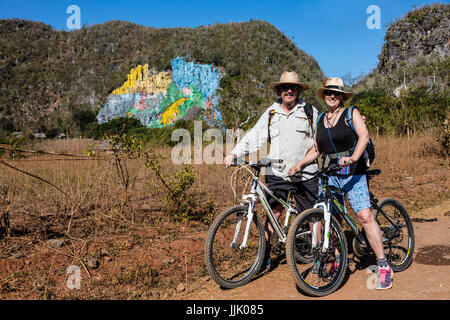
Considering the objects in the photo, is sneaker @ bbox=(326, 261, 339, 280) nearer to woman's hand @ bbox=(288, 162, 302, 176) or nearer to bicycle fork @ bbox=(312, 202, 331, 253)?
bicycle fork @ bbox=(312, 202, 331, 253)

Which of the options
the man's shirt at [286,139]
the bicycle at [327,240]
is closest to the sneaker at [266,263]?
the bicycle at [327,240]

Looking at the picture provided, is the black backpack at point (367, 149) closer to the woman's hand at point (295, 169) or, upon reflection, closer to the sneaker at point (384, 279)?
the woman's hand at point (295, 169)

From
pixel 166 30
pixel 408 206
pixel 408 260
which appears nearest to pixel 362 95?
pixel 408 206

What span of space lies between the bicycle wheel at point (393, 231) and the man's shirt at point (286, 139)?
0.87 m

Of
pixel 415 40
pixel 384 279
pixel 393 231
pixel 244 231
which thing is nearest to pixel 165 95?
pixel 415 40

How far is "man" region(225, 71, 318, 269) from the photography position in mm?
3889

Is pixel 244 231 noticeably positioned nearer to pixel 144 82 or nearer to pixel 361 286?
pixel 361 286

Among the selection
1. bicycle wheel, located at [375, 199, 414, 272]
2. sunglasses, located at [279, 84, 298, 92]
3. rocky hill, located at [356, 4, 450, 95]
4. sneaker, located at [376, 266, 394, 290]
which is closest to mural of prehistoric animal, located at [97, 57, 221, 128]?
rocky hill, located at [356, 4, 450, 95]

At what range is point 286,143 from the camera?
3.92 metres

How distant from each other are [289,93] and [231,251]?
1976 mm

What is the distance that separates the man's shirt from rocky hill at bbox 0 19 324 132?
1737 inches

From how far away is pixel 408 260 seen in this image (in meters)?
3.99
